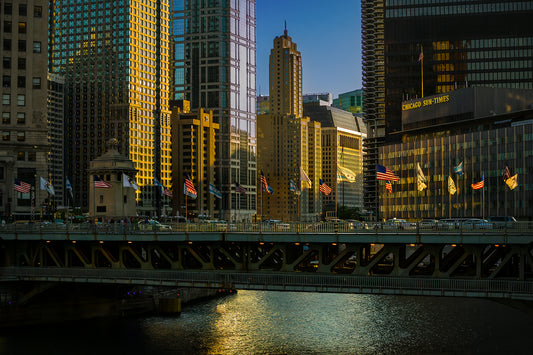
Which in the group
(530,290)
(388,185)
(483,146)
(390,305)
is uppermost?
(483,146)

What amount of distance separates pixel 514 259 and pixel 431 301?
41124 mm

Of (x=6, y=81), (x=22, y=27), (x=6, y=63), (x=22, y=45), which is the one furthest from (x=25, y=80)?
(x=22, y=27)

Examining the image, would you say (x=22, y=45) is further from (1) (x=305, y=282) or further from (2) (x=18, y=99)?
(1) (x=305, y=282)

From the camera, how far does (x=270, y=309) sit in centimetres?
9431

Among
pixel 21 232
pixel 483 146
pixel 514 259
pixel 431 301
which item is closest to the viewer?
pixel 514 259

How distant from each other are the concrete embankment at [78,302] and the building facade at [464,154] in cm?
7786

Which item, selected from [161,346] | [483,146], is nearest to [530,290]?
[161,346]

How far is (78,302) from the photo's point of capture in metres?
80.7

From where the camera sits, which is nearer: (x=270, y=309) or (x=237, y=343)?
(x=237, y=343)

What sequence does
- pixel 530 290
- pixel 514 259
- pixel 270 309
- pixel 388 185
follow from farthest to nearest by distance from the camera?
pixel 270 309
pixel 388 185
pixel 514 259
pixel 530 290

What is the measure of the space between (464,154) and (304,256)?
4345 inches

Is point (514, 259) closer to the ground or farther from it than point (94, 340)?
farther from it

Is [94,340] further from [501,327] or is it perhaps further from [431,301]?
[431,301]

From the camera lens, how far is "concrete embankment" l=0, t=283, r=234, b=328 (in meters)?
73.5
